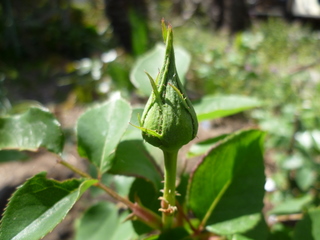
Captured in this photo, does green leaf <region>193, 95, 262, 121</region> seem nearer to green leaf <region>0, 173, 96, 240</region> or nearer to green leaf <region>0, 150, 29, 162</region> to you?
green leaf <region>0, 173, 96, 240</region>

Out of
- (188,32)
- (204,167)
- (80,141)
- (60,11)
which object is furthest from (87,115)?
(60,11)

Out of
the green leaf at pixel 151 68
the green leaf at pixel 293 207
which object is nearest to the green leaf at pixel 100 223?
the green leaf at pixel 151 68

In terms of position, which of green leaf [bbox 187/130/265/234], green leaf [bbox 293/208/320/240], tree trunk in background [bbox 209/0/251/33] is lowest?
tree trunk in background [bbox 209/0/251/33]

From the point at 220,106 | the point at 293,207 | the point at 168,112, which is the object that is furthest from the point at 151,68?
the point at 293,207

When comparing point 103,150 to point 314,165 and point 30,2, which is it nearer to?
point 314,165

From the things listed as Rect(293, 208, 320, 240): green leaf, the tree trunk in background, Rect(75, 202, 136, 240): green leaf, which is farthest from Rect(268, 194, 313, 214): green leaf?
the tree trunk in background

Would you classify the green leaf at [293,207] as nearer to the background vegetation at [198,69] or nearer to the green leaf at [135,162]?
the background vegetation at [198,69]
